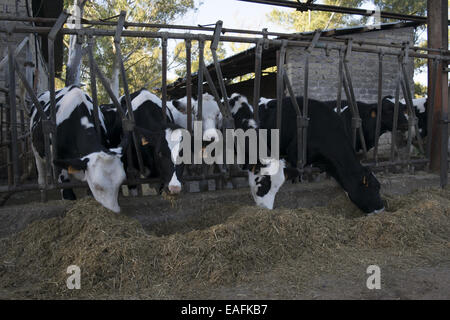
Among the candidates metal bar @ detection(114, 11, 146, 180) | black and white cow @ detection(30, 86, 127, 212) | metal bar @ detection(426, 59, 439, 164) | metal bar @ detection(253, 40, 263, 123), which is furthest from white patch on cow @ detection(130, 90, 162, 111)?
metal bar @ detection(426, 59, 439, 164)

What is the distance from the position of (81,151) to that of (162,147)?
88 cm

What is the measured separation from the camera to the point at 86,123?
15.4ft

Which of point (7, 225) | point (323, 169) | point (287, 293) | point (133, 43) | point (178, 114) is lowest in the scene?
point (287, 293)

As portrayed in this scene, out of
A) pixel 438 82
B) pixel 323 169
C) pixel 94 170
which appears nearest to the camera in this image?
pixel 94 170

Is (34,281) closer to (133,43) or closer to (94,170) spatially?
(94,170)

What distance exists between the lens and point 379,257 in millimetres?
3777

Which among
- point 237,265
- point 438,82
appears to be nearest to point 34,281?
point 237,265

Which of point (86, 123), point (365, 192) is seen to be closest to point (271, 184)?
point (365, 192)

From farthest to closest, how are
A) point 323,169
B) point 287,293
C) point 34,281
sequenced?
point 323,169 < point 34,281 < point 287,293

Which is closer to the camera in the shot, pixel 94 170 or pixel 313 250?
pixel 313 250

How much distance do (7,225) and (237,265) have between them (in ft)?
7.52

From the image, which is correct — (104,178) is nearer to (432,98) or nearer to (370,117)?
(432,98)

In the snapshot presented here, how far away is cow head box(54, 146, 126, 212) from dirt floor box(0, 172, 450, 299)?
15cm

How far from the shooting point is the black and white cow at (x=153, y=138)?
167 inches
